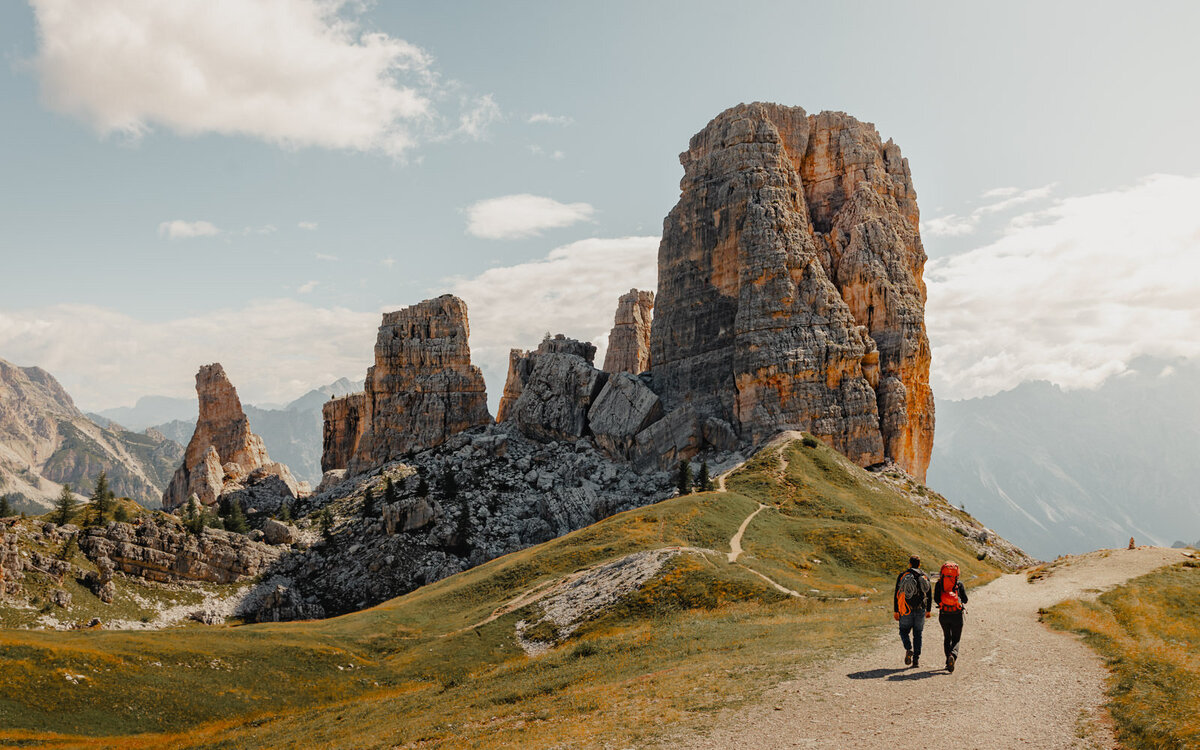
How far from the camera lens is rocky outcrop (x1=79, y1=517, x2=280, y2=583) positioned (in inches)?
A: 3516

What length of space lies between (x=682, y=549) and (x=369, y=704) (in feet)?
104

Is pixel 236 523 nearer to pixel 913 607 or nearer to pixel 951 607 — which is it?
pixel 913 607

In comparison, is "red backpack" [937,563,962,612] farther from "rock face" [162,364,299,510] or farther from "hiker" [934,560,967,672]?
"rock face" [162,364,299,510]

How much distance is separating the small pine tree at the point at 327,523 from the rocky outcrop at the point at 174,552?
8.59 meters

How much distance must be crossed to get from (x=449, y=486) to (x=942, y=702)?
10635 centimetres

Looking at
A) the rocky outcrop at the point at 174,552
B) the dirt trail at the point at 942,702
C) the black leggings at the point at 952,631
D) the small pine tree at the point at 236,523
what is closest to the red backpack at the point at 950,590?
the black leggings at the point at 952,631

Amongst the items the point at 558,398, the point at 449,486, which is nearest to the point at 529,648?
the point at 449,486

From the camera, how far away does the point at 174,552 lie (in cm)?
9469

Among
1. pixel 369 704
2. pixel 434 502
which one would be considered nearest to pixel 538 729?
pixel 369 704

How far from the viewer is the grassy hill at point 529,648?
2922 centimetres

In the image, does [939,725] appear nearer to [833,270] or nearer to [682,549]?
[682,549]

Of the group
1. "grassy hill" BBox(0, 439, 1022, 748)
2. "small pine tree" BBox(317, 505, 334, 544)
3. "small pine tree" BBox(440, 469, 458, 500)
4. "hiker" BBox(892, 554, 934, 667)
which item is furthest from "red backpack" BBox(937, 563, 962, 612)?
"small pine tree" BBox(317, 505, 334, 544)

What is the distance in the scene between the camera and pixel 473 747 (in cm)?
2505

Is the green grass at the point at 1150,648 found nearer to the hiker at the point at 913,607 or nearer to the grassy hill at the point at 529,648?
the hiker at the point at 913,607
